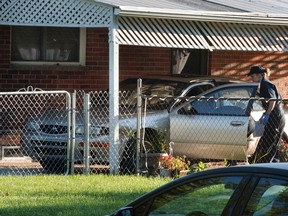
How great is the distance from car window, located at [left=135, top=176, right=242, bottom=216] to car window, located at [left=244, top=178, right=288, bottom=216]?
17 centimetres

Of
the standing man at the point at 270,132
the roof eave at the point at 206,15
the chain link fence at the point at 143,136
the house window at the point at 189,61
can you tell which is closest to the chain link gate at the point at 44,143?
the chain link fence at the point at 143,136

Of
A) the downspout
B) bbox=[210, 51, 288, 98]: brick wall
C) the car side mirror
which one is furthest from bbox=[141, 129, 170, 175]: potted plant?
the car side mirror

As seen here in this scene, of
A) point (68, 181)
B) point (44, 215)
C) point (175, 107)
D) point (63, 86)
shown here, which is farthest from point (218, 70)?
point (44, 215)

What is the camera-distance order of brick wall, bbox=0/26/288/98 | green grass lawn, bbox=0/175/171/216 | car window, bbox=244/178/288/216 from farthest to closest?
brick wall, bbox=0/26/288/98 < green grass lawn, bbox=0/175/171/216 < car window, bbox=244/178/288/216

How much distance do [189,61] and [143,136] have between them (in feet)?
19.4

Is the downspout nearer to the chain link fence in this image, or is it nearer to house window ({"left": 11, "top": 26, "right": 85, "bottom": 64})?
the chain link fence

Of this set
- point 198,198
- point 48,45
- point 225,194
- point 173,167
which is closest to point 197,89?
point 173,167

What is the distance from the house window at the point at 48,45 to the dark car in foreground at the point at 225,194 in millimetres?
12082

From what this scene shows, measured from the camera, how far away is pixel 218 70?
66.0 ft

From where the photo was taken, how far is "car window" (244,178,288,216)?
5809 millimetres

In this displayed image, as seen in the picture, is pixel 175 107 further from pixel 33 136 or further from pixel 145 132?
pixel 33 136

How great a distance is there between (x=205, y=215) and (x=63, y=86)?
12578 mm

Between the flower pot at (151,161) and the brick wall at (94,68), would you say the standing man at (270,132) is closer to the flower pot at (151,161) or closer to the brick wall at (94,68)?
the flower pot at (151,161)

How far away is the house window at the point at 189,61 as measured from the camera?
1981 centimetres
